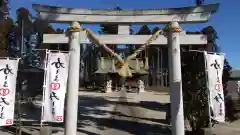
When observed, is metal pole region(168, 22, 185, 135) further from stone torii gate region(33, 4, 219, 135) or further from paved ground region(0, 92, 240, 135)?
paved ground region(0, 92, 240, 135)

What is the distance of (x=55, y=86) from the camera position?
872 cm

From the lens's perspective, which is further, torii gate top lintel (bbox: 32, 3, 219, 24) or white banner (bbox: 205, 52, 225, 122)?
torii gate top lintel (bbox: 32, 3, 219, 24)

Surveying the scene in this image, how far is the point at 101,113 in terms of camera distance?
52.3 feet

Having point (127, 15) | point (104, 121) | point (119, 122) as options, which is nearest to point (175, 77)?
point (127, 15)

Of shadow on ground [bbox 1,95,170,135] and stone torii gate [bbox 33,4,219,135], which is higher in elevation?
stone torii gate [bbox 33,4,219,135]

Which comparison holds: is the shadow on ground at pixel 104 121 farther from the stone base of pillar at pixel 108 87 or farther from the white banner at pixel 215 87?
the stone base of pillar at pixel 108 87

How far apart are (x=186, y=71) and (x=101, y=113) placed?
6.24 metres

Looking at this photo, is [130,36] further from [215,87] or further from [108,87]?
[108,87]

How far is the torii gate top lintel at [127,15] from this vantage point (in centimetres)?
1045

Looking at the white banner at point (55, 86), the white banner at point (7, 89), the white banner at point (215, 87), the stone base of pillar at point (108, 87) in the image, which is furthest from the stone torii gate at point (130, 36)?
the stone base of pillar at point (108, 87)

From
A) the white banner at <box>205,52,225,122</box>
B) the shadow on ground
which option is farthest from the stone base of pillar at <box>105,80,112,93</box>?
the white banner at <box>205,52,225,122</box>

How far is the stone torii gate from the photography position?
9336mm

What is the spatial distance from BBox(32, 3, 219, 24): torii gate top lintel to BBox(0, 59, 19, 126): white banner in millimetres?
2830

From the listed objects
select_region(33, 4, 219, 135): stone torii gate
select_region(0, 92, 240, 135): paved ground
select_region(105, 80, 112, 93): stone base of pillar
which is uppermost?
select_region(33, 4, 219, 135): stone torii gate
